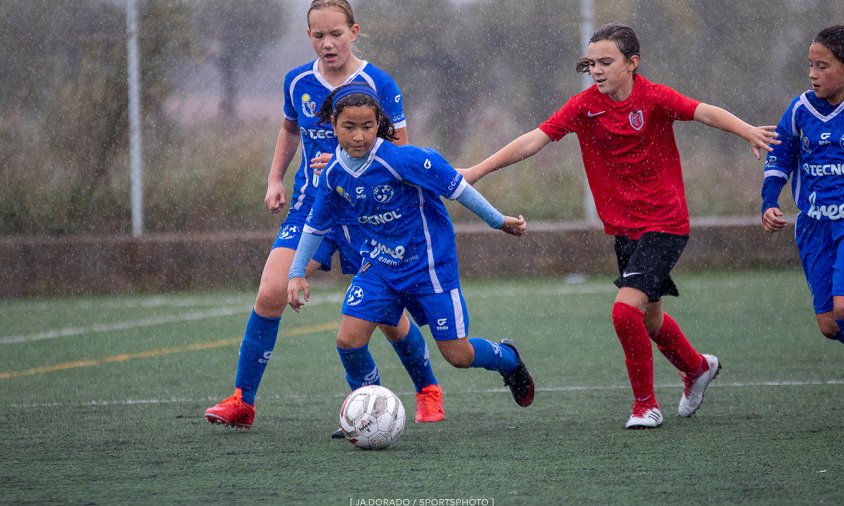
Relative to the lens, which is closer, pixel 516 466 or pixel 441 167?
pixel 516 466

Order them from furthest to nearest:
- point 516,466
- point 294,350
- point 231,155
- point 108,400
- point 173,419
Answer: point 231,155 → point 294,350 → point 108,400 → point 173,419 → point 516,466

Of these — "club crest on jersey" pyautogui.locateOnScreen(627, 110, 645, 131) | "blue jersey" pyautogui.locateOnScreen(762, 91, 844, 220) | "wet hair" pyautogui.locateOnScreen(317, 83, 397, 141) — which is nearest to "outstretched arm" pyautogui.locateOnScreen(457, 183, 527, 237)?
"wet hair" pyautogui.locateOnScreen(317, 83, 397, 141)

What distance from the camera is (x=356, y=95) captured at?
15.3ft

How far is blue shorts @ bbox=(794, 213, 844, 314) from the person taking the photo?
4.88m

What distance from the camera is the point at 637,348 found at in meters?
4.94

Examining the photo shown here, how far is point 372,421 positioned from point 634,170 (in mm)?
1502

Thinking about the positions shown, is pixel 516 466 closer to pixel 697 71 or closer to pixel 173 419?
pixel 173 419

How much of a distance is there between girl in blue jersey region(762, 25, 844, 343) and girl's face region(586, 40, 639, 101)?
66 cm

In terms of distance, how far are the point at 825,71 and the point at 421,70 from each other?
9116 millimetres

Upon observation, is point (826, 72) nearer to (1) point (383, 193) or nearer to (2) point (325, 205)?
(1) point (383, 193)

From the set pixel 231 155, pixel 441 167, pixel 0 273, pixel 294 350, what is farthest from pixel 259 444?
pixel 231 155

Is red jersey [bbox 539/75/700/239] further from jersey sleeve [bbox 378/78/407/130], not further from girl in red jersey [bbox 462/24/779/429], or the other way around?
jersey sleeve [bbox 378/78/407/130]

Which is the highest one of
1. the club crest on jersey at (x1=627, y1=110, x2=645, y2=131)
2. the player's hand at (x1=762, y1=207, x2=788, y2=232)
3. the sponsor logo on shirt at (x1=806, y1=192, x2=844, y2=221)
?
the club crest on jersey at (x1=627, y1=110, x2=645, y2=131)

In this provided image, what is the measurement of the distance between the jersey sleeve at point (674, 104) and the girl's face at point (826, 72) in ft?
1.51
